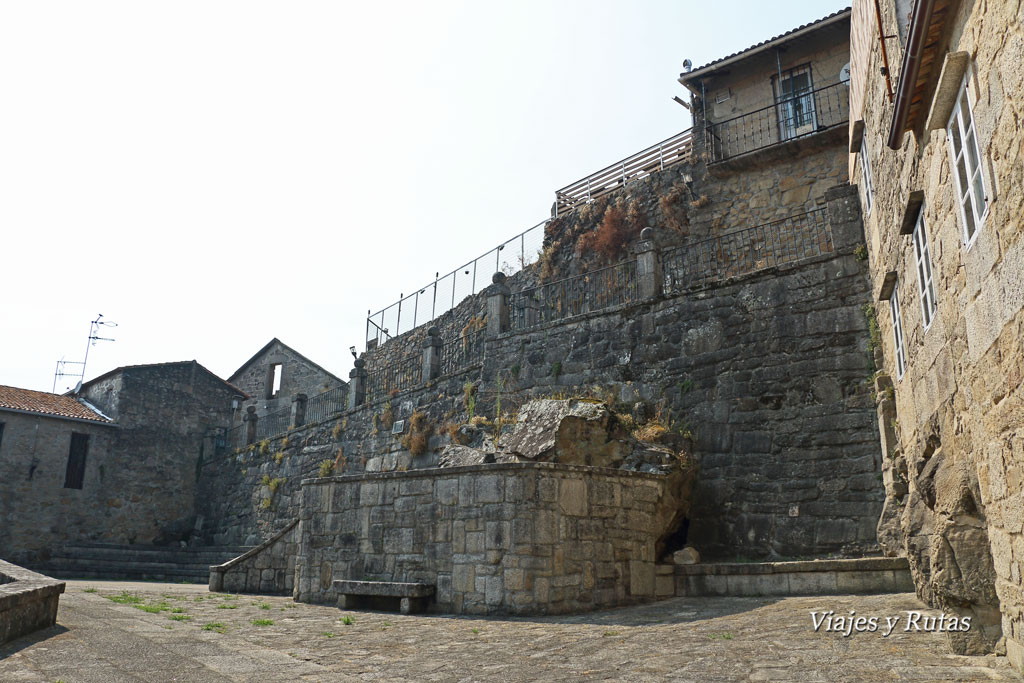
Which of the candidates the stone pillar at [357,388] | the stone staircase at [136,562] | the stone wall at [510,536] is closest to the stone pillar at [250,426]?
the stone staircase at [136,562]

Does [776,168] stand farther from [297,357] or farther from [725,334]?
[297,357]

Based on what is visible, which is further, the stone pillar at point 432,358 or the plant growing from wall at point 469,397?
the stone pillar at point 432,358

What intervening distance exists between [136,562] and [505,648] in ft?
51.1

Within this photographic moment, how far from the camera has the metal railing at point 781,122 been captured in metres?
14.4

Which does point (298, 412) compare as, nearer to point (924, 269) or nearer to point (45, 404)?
point (45, 404)

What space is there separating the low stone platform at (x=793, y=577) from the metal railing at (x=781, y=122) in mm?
9666

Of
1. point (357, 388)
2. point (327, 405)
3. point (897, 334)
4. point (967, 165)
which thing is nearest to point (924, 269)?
point (897, 334)

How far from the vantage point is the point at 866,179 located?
853 cm

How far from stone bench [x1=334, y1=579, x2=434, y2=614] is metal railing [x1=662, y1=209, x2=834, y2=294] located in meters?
5.98

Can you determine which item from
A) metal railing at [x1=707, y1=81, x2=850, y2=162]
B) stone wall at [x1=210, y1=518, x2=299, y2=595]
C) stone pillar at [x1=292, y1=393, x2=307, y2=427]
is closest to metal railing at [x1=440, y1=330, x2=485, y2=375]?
stone pillar at [x1=292, y1=393, x2=307, y2=427]

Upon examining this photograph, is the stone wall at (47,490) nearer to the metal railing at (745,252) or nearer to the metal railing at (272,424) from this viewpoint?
the metal railing at (272,424)

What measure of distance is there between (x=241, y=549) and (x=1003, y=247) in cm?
1743

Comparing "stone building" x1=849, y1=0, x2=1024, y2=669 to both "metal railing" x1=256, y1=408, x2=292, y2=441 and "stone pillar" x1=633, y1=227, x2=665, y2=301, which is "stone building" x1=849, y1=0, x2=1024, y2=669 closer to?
"stone pillar" x1=633, y1=227, x2=665, y2=301

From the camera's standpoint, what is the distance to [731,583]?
7582 millimetres
